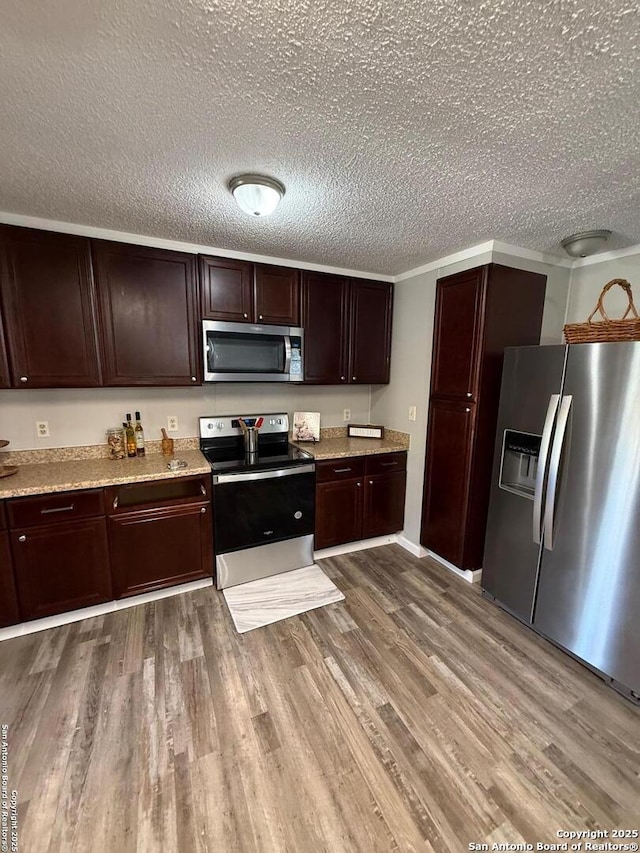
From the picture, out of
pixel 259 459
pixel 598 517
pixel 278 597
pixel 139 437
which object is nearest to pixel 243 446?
pixel 259 459

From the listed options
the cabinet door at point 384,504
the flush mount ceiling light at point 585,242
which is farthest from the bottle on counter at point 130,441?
the flush mount ceiling light at point 585,242

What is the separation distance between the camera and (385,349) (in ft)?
10.6

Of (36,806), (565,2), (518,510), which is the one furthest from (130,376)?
(518,510)

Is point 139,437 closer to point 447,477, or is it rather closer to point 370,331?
point 370,331

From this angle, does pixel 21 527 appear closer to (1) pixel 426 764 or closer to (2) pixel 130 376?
(2) pixel 130 376

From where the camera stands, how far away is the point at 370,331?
314cm

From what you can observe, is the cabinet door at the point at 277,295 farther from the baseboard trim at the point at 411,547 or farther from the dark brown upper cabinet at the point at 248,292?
the baseboard trim at the point at 411,547

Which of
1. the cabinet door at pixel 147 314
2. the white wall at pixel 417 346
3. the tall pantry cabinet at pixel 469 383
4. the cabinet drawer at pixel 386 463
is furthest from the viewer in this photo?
the cabinet drawer at pixel 386 463

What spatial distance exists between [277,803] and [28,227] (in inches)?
120

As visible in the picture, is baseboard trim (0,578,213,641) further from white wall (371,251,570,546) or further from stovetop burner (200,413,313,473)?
white wall (371,251,570,546)

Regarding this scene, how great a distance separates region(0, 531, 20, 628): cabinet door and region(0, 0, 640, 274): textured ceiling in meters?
1.85

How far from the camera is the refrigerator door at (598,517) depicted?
168 centimetres

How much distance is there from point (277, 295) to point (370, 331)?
896 mm

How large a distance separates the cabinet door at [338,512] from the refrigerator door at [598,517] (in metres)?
1.38
